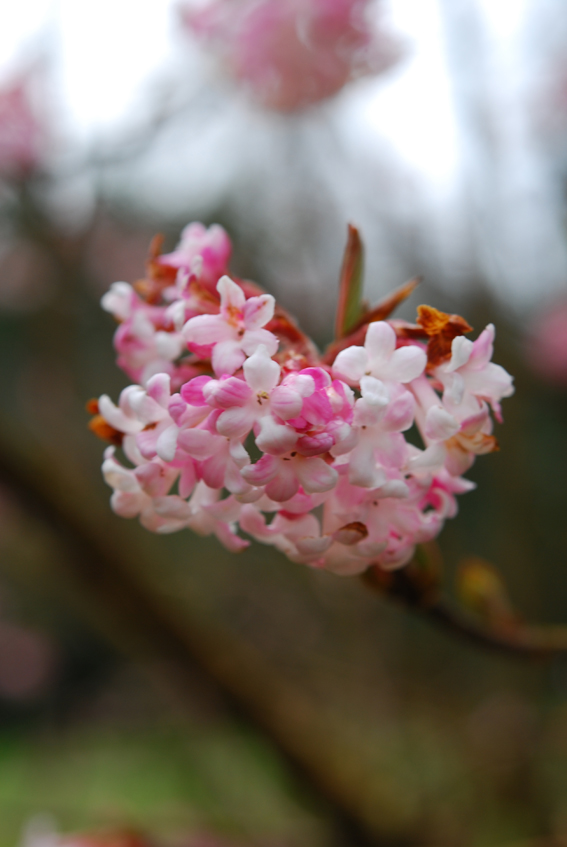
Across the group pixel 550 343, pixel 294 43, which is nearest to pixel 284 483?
pixel 294 43

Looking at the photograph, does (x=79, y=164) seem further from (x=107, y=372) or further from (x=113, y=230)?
(x=107, y=372)

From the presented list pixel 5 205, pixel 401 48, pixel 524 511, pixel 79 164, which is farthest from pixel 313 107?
pixel 524 511

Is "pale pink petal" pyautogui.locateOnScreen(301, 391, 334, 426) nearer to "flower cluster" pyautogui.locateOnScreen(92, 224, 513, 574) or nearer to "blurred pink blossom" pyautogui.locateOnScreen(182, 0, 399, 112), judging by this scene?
"flower cluster" pyautogui.locateOnScreen(92, 224, 513, 574)

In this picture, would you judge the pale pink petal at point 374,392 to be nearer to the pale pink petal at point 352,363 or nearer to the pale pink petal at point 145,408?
the pale pink petal at point 352,363

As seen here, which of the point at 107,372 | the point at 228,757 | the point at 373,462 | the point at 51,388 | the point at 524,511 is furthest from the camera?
the point at 107,372

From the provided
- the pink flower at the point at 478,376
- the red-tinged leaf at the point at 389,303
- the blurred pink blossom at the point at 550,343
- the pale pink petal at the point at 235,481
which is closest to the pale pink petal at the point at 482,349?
the pink flower at the point at 478,376

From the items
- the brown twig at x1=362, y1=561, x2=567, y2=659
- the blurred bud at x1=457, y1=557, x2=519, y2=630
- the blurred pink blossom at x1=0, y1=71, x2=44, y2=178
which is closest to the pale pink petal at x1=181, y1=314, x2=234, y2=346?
the brown twig at x1=362, y1=561, x2=567, y2=659
